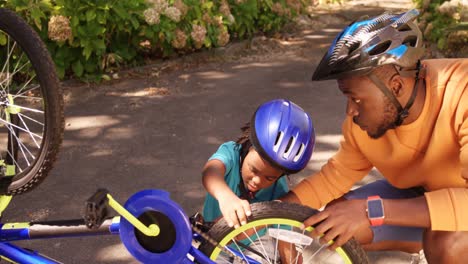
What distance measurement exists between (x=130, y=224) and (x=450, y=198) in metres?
0.99

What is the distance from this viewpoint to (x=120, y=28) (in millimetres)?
5082

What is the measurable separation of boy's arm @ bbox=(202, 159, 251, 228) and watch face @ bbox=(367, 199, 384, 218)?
1.23 ft

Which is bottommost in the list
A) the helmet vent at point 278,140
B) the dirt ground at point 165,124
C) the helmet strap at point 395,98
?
the dirt ground at point 165,124

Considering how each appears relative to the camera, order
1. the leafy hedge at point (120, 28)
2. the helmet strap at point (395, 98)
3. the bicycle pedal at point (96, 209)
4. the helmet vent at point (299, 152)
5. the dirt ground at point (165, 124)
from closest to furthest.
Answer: the bicycle pedal at point (96, 209) → the helmet strap at point (395, 98) → the helmet vent at point (299, 152) → the dirt ground at point (165, 124) → the leafy hedge at point (120, 28)

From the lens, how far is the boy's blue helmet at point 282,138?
2.02 meters

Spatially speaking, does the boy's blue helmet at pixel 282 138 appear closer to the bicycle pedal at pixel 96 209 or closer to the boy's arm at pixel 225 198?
the boy's arm at pixel 225 198

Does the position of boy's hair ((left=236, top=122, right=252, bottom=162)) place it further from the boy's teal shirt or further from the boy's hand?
the boy's hand

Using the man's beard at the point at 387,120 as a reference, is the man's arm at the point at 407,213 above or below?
below

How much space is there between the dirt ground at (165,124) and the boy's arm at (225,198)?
0.95 metres

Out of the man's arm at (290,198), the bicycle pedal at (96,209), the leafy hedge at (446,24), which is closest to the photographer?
the bicycle pedal at (96,209)

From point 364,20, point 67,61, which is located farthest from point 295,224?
point 67,61

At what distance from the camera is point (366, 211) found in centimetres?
184

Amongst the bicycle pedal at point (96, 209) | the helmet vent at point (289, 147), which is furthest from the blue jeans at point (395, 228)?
the bicycle pedal at point (96, 209)

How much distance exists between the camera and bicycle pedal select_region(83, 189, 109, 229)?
1.72m
